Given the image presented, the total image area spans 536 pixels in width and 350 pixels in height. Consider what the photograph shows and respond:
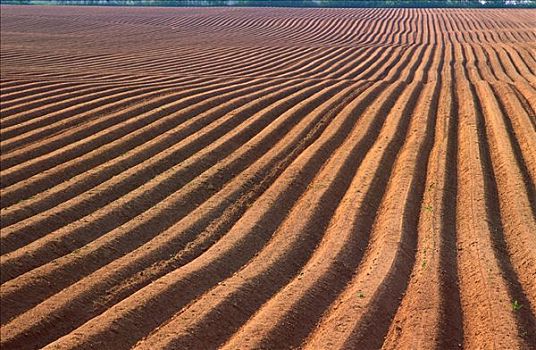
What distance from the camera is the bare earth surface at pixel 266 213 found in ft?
19.6

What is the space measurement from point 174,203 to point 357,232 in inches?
113

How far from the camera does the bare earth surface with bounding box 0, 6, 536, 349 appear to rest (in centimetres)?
597

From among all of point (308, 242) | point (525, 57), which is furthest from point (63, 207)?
point (525, 57)

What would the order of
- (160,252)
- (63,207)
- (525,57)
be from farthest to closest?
(525,57) < (63,207) < (160,252)

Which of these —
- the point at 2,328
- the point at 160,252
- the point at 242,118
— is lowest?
the point at 2,328

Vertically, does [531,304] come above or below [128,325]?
above

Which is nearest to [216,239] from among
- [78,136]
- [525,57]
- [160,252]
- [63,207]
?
[160,252]

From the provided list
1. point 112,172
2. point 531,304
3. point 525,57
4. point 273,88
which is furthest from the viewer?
point 525,57

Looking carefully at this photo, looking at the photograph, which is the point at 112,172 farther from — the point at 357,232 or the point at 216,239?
the point at 357,232

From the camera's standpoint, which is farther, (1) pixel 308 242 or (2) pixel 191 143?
(2) pixel 191 143

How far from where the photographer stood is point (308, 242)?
7.60 meters

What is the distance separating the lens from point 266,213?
→ 8.37m

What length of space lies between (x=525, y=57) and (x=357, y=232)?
19323 millimetres

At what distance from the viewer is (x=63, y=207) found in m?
8.80
